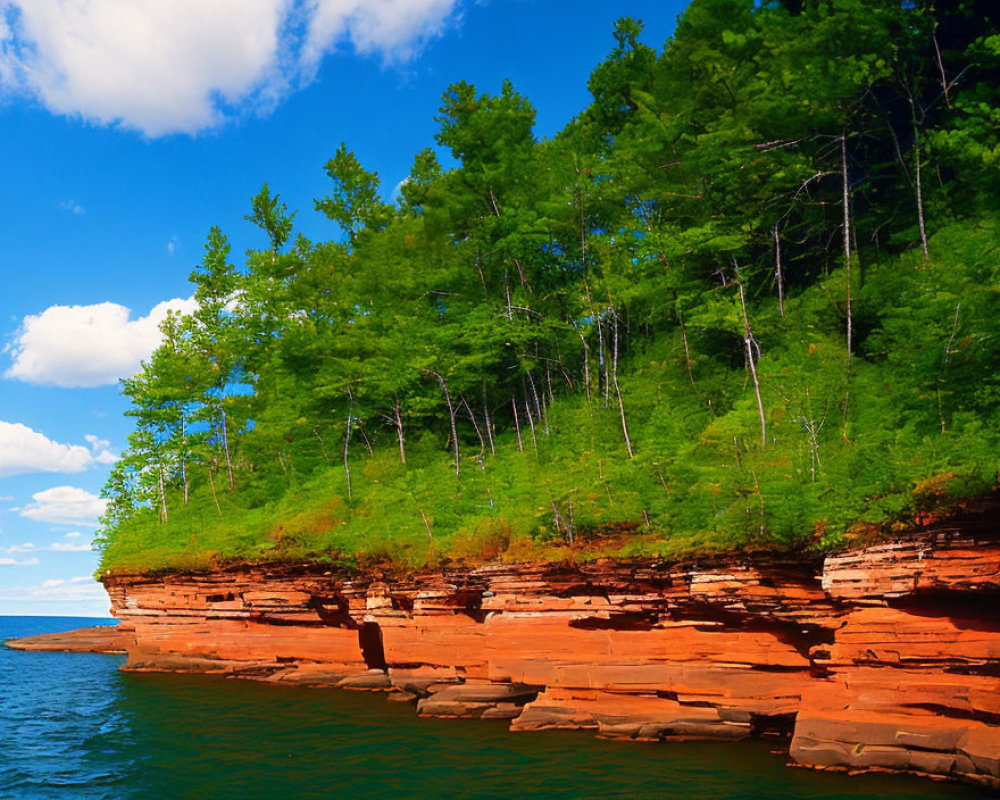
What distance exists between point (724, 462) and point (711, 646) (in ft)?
16.3

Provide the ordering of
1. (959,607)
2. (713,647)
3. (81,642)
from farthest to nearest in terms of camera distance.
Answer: (81,642) → (713,647) → (959,607)

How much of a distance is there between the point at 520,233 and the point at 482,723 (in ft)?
65.2

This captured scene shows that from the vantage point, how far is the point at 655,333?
28.4 m

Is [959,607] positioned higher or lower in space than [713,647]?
higher

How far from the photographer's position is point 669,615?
14.3m

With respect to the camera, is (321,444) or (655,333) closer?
(655,333)

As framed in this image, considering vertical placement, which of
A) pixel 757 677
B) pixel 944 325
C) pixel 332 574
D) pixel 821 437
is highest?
pixel 944 325

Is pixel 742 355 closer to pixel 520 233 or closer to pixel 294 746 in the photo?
pixel 520 233

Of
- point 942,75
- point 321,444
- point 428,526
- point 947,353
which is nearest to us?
point 947,353

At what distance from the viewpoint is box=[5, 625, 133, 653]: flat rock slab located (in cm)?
3908

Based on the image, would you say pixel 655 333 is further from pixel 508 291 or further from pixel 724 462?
pixel 724 462

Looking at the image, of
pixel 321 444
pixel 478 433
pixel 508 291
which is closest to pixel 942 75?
pixel 508 291

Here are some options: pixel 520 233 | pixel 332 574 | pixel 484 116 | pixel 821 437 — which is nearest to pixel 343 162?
pixel 484 116

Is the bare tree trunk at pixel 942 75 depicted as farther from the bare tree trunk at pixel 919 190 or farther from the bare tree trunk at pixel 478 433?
the bare tree trunk at pixel 478 433
